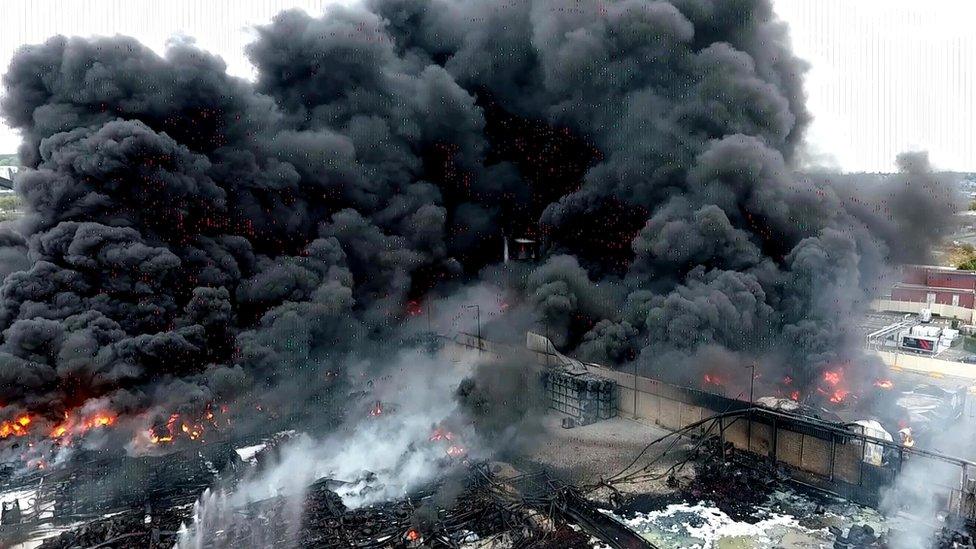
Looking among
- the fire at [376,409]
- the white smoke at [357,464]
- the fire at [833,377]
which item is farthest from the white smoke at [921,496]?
the fire at [376,409]

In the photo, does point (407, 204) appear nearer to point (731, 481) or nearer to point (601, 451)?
point (601, 451)

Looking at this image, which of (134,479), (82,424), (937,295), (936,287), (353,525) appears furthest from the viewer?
(936,287)

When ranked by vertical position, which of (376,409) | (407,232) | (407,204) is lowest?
(376,409)

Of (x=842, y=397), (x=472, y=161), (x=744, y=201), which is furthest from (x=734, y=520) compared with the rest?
(x=472, y=161)

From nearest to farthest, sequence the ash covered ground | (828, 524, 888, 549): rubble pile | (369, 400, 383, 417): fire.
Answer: (828, 524, 888, 549): rubble pile, the ash covered ground, (369, 400, 383, 417): fire

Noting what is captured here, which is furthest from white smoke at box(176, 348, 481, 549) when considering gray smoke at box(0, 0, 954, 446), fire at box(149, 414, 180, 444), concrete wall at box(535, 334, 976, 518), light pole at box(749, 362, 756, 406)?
light pole at box(749, 362, 756, 406)

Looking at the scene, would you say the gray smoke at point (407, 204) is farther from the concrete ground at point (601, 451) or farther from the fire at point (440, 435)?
the fire at point (440, 435)

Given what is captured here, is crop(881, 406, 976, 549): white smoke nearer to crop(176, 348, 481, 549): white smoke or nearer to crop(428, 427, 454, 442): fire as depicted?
crop(176, 348, 481, 549): white smoke

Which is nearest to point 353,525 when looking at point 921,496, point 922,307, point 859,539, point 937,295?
point 859,539

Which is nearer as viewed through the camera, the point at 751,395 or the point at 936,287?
the point at 751,395

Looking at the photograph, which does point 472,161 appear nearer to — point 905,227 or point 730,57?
point 730,57
